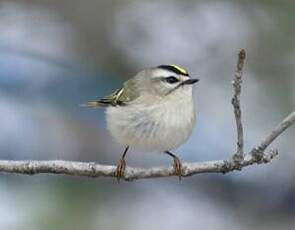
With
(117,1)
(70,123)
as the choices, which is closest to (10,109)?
(70,123)

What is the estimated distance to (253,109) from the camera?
4418 mm

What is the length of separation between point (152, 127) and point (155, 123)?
2 cm

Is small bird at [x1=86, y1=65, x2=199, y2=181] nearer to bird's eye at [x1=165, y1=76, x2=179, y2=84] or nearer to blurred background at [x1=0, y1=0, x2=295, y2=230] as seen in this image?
bird's eye at [x1=165, y1=76, x2=179, y2=84]

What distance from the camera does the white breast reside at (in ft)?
7.28

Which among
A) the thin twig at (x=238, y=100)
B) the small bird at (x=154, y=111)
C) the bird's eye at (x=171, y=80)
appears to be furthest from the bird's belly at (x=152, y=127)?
the thin twig at (x=238, y=100)

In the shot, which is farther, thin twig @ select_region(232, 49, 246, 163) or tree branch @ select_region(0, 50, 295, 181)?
tree branch @ select_region(0, 50, 295, 181)

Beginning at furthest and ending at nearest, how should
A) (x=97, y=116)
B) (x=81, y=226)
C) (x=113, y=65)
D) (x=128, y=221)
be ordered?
1. (x=113, y=65)
2. (x=97, y=116)
3. (x=128, y=221)
4. (x=81, y=226)

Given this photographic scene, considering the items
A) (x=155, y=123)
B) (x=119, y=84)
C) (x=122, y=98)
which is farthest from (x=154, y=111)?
(x=119, y=84)

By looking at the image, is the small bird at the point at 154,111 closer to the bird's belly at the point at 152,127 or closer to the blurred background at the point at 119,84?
the bird's belly at the point at 152,127

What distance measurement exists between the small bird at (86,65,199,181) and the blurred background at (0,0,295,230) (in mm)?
1333

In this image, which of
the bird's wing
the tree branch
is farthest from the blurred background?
the tree branch

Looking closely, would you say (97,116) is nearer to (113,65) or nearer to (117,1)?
(113,65)

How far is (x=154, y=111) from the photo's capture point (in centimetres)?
232

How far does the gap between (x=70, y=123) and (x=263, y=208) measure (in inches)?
45.7
